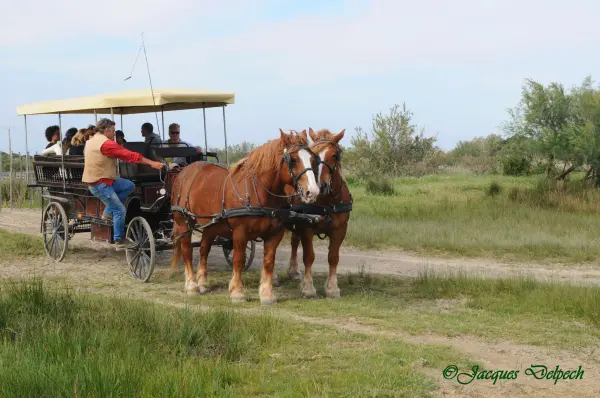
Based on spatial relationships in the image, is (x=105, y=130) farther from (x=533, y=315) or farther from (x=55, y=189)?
(x=533, y=315)

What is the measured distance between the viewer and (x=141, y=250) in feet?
34.9

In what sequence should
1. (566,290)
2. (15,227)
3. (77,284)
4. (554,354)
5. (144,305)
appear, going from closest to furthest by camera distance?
(554,354) < (144,305) < (566,290) < (77,284) < (15,227)

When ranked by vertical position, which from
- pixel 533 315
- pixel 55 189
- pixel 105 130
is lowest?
pixel 533 315

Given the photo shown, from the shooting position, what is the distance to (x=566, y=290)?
857 centimetres

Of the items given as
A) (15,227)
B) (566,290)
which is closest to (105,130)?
(566,290)

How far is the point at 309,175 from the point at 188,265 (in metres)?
2.70

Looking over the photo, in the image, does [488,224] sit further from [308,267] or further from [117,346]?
[117,346]

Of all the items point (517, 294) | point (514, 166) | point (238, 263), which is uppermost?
point (514, 166)

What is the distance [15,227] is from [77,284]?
27.8ft

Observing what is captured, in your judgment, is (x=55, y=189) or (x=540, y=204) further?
(x=540, y=204)

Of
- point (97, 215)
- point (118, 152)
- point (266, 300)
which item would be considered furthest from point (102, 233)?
point (266, 300)

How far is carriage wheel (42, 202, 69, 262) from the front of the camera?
1206cm

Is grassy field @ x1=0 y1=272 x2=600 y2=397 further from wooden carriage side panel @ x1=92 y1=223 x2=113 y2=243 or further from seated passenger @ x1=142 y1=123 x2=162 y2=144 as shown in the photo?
seated passenger @ x1=142 y1=123 x2=162 y2=144

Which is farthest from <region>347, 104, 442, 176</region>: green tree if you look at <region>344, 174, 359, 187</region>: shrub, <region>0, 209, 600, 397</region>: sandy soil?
<region>0, 209, 600, 397</region>: sandy soil
